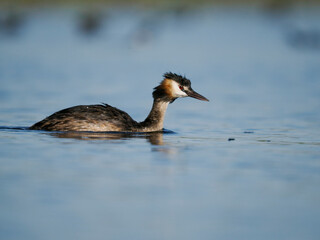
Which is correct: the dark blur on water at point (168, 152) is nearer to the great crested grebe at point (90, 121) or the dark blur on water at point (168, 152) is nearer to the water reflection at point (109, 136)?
the water reflection at point (109, 136)

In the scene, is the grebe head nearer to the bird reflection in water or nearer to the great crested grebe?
the great crested grebe

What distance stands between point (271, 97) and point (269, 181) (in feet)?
34.1

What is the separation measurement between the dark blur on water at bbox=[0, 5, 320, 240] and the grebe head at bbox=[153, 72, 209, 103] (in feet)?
2.25

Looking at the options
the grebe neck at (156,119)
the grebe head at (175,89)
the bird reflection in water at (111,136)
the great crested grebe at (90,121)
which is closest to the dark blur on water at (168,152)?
the bird reflection in water at (111,136)

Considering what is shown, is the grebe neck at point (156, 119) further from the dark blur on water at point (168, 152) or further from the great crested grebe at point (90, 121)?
the dark blur on water at point (168, 152)

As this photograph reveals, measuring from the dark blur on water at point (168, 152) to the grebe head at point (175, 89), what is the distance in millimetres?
687

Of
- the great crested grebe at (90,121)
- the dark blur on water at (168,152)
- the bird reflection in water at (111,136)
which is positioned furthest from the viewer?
the great crested grebe at (90,121)

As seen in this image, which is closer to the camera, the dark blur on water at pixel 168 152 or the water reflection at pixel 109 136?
the dark blur on water at pixel 168 152

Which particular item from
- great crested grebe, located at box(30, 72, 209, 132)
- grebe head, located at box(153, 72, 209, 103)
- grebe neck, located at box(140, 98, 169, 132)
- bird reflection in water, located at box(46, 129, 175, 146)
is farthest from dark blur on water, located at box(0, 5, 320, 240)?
grebe head, located at box(153, 72, 209, 103)

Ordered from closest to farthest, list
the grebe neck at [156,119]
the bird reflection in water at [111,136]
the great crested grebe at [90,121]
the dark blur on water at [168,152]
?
the dark blur on water at [168,152]
the bird reflection in water at [111,136]
the great crested grebe at [90,121]
the grebe neck at [156,119]

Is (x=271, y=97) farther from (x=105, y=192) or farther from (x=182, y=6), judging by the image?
(x=182, y=6)

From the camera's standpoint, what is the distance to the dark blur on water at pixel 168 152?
6969 millimetres

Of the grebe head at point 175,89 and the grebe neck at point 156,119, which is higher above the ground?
the grebe head at point 175,89

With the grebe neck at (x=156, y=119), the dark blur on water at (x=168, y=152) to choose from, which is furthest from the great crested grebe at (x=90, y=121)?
the dark blur on water at (x=168, y=152)
